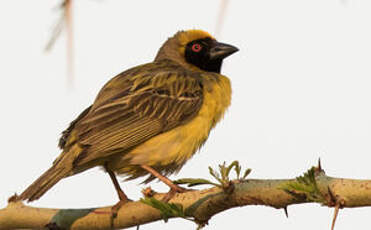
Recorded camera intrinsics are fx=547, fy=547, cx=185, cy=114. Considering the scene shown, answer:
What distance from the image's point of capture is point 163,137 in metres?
4.36

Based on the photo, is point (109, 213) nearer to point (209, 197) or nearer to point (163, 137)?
point (209, 197)

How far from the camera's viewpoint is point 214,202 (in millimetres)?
2797

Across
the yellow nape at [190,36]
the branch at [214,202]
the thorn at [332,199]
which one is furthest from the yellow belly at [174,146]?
the thorn at [332,199]

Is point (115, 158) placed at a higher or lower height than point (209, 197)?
lower

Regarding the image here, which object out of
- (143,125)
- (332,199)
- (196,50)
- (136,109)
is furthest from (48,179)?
(196,50)

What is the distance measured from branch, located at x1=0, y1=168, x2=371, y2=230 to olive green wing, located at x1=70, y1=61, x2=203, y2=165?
0.62m

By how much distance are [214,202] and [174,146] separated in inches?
61.0

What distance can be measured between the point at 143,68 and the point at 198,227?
2763 mm

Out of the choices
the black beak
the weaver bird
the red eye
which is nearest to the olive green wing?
the weaver bird

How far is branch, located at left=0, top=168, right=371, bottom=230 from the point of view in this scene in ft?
7.28

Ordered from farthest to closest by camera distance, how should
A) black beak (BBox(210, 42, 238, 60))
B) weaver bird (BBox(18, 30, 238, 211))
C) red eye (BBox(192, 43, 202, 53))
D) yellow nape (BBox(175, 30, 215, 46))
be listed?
yellow nape (BBox(175, 30, 215, 46)) < red eye (BBox(192, 43, 202, 53)) < black beak (BBox(210, 42, 238, 60)) < weaver bird (BBox(18, 30, 238, 211))

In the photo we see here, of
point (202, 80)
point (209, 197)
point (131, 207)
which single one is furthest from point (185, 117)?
point (209, 197)

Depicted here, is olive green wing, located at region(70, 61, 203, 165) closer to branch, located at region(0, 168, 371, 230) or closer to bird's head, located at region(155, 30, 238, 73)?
bird's head, located at region(155, 30, 238, 73)

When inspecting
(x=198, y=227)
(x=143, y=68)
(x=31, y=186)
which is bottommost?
(x=31, y=186)
